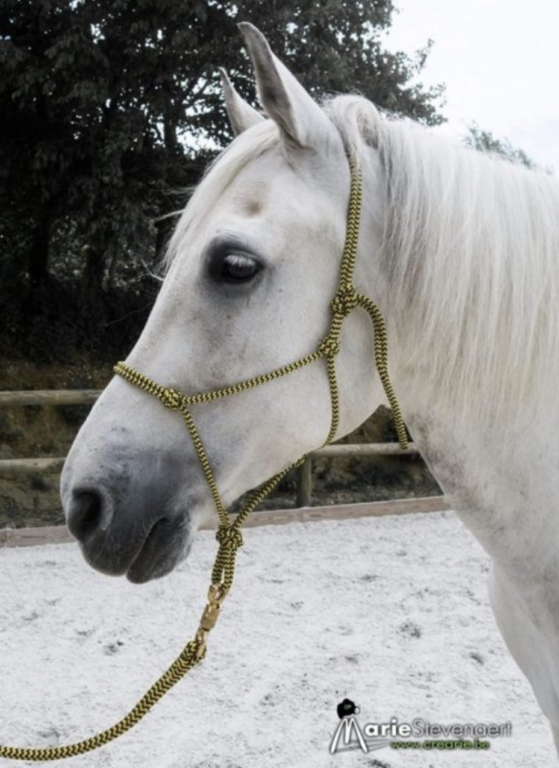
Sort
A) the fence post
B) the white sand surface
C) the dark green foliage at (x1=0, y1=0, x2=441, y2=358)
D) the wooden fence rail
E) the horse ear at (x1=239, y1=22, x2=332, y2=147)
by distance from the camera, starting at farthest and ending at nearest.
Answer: the dark green foliage at (x1=0, y1=0, x2=441, y2=358) < the fence post < the wooden fence rail < the white sand surface < the horse ear at (x1=239, y1=22, x2=332, y2=147)

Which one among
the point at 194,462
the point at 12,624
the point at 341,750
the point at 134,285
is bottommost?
the point at 341,750

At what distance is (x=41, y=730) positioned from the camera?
9.57 feet

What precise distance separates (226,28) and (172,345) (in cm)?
917

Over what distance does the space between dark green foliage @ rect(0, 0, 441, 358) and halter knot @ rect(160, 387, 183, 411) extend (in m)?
7.63

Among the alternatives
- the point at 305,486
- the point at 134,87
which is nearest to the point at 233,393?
the point at 305,486

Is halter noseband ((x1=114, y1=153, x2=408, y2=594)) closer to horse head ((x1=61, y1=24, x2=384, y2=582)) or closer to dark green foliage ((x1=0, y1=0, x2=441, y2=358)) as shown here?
horse head ((x1=61, y1=24, x2=384, y2=582))

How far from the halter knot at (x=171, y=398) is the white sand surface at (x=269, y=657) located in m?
2.11

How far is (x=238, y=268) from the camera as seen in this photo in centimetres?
120

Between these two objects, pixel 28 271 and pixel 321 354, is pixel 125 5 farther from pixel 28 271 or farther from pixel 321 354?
pixel 321 354

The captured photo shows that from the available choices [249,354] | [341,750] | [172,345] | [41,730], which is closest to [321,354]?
[249,354]

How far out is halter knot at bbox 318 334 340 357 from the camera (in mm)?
1261

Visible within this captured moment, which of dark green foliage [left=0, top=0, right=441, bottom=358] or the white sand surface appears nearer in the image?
the white sand surface

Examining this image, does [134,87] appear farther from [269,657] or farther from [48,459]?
[269,657]

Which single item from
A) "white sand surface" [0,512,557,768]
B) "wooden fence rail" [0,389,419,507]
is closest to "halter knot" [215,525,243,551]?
"white sand surface" [0,512,557,768]
